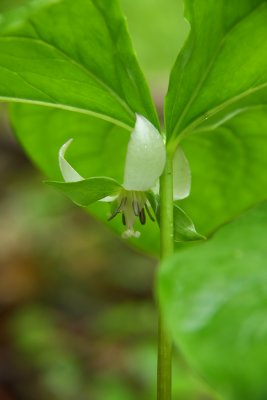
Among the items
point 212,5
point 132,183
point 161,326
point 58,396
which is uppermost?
point 212,5

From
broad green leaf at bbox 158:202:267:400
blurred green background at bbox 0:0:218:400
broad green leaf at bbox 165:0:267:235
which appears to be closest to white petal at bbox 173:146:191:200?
broad green leaf at bbox 165:0:267:235

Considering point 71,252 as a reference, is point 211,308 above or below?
above

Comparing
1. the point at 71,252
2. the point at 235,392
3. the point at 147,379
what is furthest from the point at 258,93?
the point at 71,252

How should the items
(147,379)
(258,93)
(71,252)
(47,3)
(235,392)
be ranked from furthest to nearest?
(71,252) < (147,379) < (258,93) < (47,3) < (235,392)

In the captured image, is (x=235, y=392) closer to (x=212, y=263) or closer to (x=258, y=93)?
(x=212, y=263)

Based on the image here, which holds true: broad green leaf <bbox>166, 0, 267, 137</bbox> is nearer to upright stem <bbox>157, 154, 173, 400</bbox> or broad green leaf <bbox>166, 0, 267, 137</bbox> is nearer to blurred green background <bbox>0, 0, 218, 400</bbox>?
upright stem <bbox>157, 154, 173, 400</bbox>

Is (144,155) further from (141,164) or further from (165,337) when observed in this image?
(165,337)

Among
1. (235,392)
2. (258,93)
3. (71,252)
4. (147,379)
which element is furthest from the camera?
(71,252)
